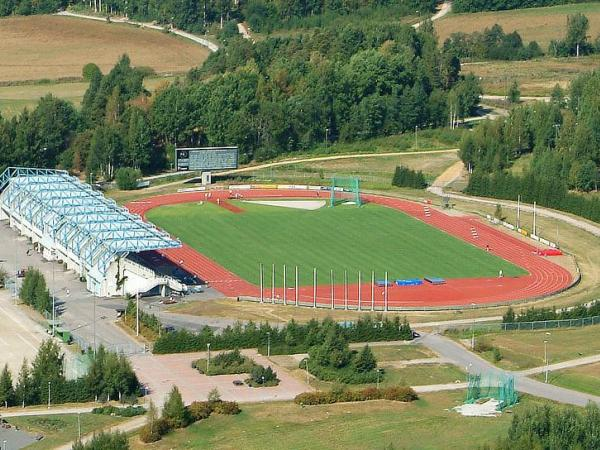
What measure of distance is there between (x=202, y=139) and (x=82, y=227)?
48.4 m

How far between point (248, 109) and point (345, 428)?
89.1m

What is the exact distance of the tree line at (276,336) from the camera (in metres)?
108

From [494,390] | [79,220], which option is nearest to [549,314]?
[494,390]

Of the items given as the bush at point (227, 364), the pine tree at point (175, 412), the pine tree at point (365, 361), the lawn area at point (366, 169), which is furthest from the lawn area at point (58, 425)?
the lawn area at point (366, 169)

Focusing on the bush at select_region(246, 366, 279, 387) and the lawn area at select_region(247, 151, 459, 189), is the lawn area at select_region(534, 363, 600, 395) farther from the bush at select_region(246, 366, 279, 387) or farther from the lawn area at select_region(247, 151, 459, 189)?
the lawn area at select_region(247, 151, 459, 189)

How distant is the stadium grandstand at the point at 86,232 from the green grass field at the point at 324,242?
7554 millimetres

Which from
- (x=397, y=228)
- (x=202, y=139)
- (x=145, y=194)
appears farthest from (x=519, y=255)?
(x=202, y=139)

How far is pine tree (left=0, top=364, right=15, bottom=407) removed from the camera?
9594 cm

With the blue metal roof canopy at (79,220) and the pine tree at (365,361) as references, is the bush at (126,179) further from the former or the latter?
the pine tree at (365,361)

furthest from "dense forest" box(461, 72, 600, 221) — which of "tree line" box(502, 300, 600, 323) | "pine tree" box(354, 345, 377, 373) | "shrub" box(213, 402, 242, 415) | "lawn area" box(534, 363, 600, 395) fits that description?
"shrub" box(213, 402, 242, 415)

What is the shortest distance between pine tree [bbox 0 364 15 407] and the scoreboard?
2642 inches

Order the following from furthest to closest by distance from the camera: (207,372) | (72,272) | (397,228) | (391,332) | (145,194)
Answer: (145,194), (397,228), (72,272), (391,332), (207,372)

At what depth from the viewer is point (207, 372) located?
103188mm

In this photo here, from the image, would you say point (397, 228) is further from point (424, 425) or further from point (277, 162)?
point (424, 425)
